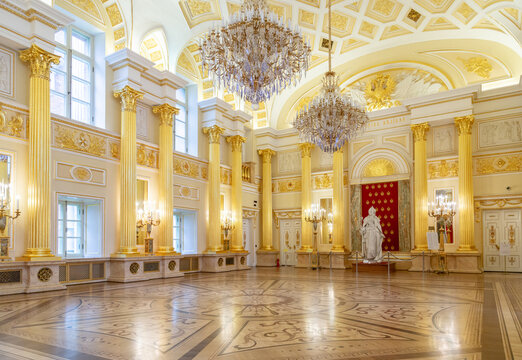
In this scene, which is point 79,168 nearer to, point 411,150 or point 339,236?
point 339,236

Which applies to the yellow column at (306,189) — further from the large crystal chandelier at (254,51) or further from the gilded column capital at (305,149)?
the large crystal chandelier at (254,51)

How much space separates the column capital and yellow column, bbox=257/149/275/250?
7.17 metres

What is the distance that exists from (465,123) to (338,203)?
499 centimetres

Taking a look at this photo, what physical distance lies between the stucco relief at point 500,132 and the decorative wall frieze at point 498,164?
0.43m

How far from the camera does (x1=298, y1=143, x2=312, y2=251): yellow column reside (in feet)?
52.7

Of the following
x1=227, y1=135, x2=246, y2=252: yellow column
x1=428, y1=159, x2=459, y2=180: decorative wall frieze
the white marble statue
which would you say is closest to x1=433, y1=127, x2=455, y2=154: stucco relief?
x1=428, y1=159, x2=459, y2=180: decorative wall frieze

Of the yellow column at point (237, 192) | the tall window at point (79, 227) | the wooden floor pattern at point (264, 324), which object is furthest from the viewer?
the yellow column at point (237, 192)

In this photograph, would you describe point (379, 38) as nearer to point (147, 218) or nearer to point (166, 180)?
point (166, 180)

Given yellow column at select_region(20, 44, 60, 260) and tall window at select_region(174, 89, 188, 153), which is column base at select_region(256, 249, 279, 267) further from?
yellow column at select_region(20, 44, 60, 260)

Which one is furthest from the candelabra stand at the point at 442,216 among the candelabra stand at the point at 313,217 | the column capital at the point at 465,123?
the candelabra stand at the point at 313,217

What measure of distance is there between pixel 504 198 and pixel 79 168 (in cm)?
1230

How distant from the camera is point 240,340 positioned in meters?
4.30

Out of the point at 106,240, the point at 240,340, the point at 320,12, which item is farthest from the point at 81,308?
the point at 320,12

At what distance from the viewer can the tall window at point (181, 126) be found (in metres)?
14.0
